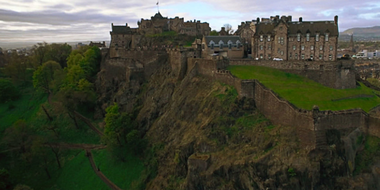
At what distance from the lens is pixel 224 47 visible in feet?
177

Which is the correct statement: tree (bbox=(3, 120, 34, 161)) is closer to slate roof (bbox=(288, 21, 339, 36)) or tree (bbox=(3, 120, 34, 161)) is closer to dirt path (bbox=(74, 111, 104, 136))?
dirt path (bbox=(74, 111, 104, 136))

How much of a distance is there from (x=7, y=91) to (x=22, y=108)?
6.09 m

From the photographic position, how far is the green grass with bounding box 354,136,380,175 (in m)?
29.7

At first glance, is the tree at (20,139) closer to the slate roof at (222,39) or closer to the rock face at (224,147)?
the rock face at (224,147)

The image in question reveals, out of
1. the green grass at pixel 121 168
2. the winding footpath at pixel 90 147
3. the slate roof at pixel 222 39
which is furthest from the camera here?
the slate roof at pixel 222 39

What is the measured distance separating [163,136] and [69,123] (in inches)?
914

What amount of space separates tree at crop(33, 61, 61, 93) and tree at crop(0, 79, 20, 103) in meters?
5.34

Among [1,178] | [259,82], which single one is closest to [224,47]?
[259,82]

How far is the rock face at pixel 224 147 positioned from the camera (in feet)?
96.6

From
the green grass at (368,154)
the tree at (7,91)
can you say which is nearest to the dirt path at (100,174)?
the green grass at (368,154)

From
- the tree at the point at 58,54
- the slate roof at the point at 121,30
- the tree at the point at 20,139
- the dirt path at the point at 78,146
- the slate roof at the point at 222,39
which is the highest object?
the slate roof at the point at 121,30

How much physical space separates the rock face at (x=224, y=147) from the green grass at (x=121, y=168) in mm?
3697

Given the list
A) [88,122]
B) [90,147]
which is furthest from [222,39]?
[88,122]

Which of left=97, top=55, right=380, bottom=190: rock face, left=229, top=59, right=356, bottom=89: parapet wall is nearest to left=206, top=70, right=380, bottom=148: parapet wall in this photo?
left=97, top=55, right=380, bottom=190: rock face
